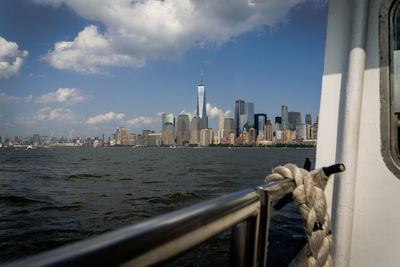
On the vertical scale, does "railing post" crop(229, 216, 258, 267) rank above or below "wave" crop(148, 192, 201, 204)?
above

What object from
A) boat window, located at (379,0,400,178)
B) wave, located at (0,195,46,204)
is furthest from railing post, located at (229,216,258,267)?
wave, located at (0,195,46,204)

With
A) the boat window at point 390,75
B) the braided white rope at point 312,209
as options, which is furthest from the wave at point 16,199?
the boat window at point 390,75

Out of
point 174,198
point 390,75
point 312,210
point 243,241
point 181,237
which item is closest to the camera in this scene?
point 181,237

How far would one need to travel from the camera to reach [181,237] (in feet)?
1.75

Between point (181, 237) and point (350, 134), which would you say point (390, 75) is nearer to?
point (350, 134)

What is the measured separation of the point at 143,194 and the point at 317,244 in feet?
37.5

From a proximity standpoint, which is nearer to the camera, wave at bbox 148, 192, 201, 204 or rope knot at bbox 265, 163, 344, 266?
rope knot at bbox 265, 163, 344, 266

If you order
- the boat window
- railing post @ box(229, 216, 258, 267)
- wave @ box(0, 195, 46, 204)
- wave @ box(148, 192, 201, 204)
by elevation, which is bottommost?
wave @ box(0, 195, 46, 204)

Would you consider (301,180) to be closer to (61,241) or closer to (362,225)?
(362,225)

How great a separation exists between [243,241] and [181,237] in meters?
0.38

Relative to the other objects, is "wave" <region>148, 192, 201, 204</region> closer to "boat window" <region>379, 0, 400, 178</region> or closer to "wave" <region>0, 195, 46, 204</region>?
"wave" <region>0, 195, 46, 204</region>

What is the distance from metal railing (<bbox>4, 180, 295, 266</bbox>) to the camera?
380 mm

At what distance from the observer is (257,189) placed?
0.89 metres

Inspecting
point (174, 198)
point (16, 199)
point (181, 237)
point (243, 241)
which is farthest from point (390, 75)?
point (16, 199)
